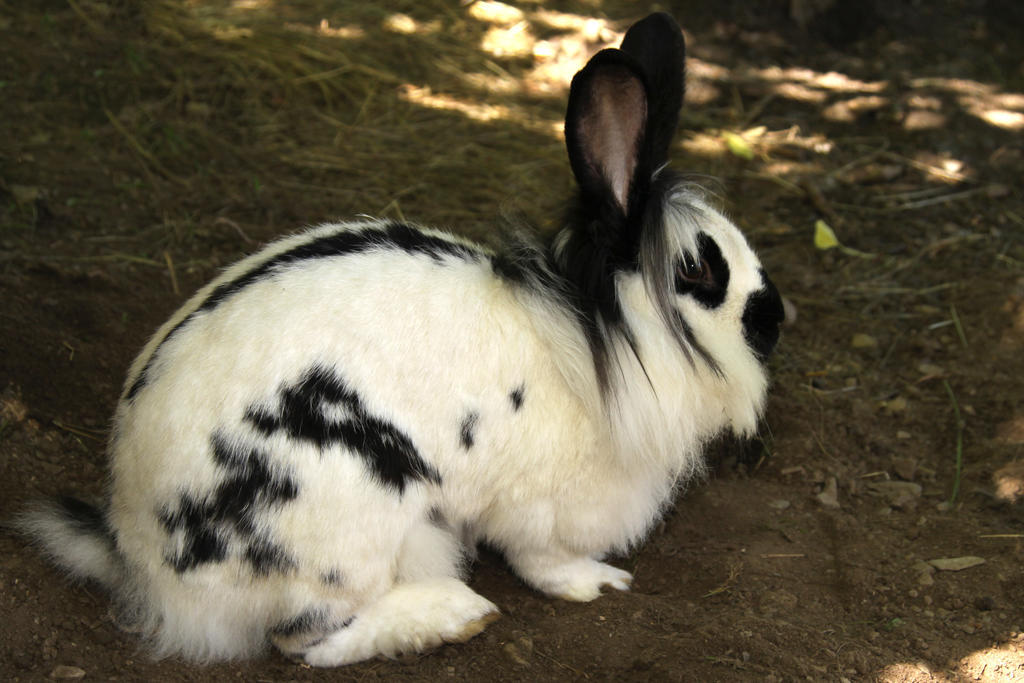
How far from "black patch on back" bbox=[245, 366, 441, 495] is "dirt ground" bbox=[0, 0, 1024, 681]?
24.7 inches

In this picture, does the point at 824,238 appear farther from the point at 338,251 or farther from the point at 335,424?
the point at 335,424

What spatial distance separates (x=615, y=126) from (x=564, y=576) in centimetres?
146

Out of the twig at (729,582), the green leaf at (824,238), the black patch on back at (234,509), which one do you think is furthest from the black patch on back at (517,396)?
the green leaf at (824,238)

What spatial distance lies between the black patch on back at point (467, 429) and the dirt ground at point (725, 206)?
64 cm

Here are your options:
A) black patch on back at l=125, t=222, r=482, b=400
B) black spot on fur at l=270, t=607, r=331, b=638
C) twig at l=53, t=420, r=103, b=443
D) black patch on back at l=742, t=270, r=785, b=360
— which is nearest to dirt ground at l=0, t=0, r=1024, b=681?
twig at l=53, t=420, r=103, b=443

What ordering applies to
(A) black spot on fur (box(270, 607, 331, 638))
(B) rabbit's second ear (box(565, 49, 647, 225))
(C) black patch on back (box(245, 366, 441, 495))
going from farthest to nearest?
(A) black spot on fur (box(270, 607, 331, 638))
(C) black patch on back (box(245, 366, 441, 495))
(B) rabbit's second ear (box(565, 49, 647, 225))

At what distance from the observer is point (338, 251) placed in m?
2.75

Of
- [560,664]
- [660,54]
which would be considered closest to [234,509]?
[560,664]

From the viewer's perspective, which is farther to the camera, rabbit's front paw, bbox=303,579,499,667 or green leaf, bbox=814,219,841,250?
green leaf, bbox=814,219,841,250

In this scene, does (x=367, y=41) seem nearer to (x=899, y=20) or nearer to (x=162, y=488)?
(x=899, y=20)

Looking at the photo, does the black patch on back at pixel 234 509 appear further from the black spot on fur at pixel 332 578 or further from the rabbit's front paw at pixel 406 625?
the rabbit's front paw at pixel 406 625

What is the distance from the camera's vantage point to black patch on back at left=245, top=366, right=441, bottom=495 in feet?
8.20

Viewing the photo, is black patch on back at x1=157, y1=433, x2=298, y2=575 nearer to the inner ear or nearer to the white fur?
the white fur

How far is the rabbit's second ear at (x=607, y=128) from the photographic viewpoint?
240 centimetres
